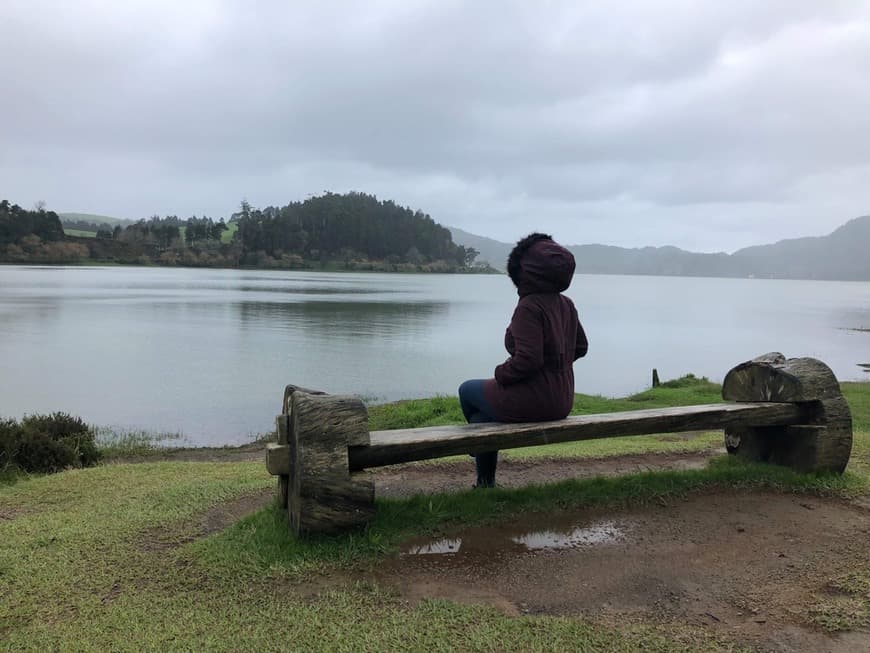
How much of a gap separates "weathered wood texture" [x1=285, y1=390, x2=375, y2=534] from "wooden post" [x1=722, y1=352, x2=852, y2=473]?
356 cm

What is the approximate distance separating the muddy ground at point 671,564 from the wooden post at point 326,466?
0.46 meters

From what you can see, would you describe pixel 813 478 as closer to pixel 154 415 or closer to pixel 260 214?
pixel 154 415

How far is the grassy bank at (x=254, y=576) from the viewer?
3131mm

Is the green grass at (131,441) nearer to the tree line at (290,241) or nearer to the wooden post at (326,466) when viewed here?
the wooden post at (326,466)

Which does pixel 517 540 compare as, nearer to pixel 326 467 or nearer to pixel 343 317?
pixel 326 467

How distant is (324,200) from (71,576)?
569ft

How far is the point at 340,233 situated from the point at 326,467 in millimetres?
158026

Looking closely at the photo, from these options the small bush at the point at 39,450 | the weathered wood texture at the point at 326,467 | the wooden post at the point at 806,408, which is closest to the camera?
the weathered wood texture at the point at 326,467

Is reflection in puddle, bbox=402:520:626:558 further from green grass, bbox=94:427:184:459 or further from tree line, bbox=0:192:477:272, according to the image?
tree line, bbox=0:192:477:272

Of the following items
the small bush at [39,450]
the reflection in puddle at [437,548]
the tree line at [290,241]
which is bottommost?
the small bush at [39,450]

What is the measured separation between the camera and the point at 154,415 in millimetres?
16766

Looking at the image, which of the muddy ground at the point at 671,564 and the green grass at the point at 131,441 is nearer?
the muddy ground at the point at 671,564

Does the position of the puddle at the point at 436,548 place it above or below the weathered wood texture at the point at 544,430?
below

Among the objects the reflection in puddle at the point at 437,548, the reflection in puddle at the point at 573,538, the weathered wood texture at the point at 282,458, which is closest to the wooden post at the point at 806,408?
the reflection in puddle at the point at 573,538
